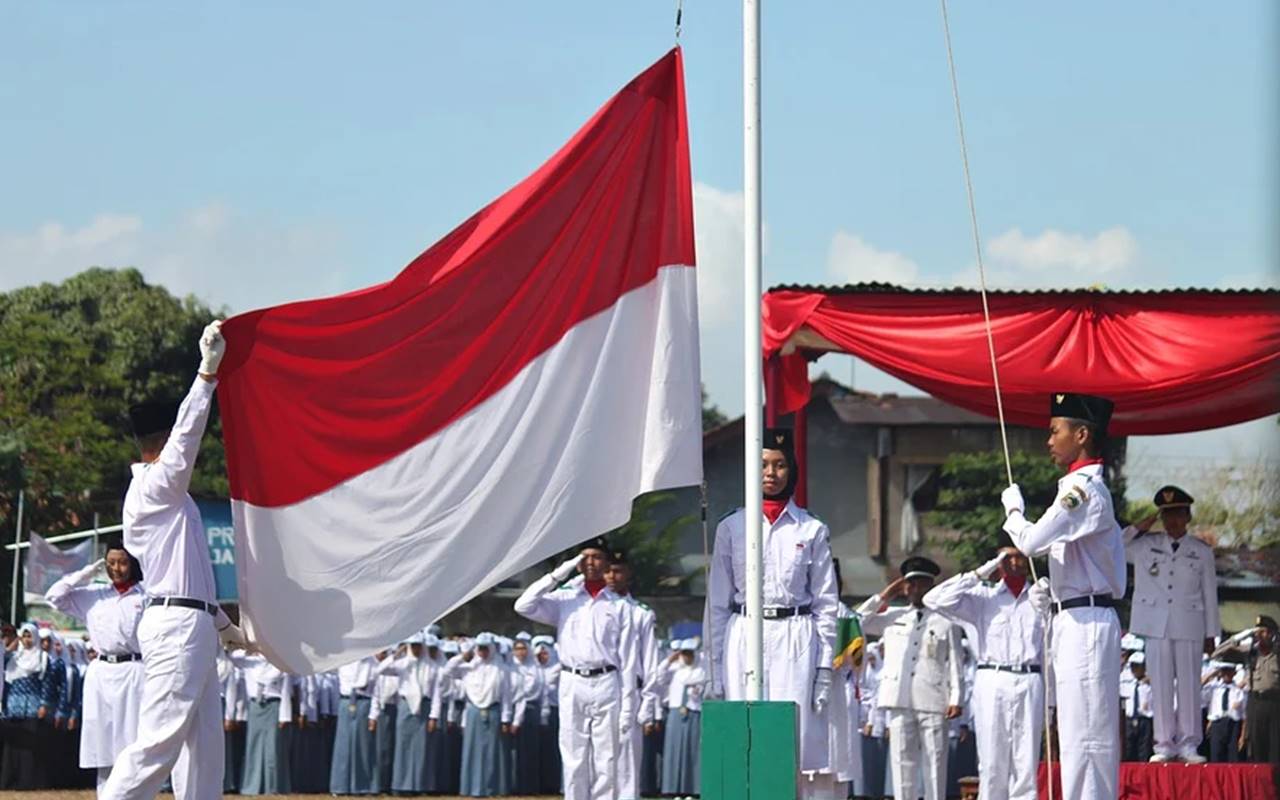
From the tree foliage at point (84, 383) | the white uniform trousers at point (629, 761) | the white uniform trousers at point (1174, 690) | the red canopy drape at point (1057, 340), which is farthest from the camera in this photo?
the tree foliage at point (84, 383)

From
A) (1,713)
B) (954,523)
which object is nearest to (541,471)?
(1,713)

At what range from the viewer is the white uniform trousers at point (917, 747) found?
17.5 meters

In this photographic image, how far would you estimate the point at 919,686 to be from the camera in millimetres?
17656

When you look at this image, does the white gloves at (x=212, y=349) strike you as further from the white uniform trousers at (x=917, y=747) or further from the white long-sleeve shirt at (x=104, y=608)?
the white uniform trousers at (x=917, y=747)

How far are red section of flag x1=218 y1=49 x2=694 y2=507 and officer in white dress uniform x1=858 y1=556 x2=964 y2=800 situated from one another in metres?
7.87

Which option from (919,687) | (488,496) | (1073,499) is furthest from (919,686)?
(488,496)

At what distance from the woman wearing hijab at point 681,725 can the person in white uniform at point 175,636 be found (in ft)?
47.5

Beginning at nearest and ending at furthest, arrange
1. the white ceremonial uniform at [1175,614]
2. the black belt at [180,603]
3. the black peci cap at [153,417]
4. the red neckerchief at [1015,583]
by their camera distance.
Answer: the black belt at [180,603] → the black peci cap at [153,417] → the white ceremonial uniform at [1175,614] → the red neckerchief at [1015,583]

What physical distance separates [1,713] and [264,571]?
13764 mm

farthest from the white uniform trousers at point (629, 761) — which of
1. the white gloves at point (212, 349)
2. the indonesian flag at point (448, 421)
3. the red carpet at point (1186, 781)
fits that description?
the white gloves at point (212, 349)

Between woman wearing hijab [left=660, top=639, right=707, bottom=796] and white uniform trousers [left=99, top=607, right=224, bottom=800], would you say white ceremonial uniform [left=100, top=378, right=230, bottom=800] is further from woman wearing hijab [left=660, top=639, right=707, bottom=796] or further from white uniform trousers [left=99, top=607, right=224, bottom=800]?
woman wearing hijab [left=660, top=639, right=707, bottom=796]

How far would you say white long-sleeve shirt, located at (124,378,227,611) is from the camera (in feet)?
34.0

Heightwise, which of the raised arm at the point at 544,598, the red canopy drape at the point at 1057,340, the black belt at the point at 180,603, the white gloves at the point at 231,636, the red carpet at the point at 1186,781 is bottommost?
the red carpet at the point at 1186,781

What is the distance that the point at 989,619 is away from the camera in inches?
621
